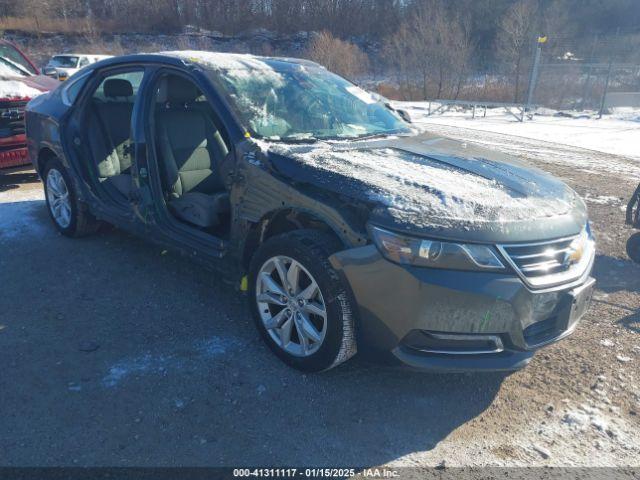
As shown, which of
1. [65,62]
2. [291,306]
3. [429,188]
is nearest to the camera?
[429,188]

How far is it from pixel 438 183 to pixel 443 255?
1.72 ft

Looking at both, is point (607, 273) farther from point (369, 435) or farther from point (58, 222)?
point (58, 222)

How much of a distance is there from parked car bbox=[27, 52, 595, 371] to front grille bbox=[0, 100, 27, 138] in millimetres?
2904

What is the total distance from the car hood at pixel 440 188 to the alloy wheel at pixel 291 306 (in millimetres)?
523

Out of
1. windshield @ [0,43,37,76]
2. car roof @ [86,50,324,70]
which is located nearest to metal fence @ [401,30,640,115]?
windshield @ [0,43,37,76]

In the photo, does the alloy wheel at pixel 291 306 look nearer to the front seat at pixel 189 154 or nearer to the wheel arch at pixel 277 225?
the wheel arch at pixel 277 225

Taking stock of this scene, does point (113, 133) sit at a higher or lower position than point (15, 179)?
higher

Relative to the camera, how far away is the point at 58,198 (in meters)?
5.10

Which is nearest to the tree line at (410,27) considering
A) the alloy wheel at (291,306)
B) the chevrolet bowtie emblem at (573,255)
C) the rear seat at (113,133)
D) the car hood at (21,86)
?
the car hood at (21,86)

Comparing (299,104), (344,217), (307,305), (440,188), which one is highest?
(299,104)

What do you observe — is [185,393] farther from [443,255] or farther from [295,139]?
[295,139]

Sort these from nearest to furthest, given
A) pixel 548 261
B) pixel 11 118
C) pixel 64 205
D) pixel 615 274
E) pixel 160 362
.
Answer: pixel 548 261 < pixel 160 362 < pixel 615 274 < pixel 64 205 < pixel 11 118

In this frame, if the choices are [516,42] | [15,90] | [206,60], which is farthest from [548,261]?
[516,42]

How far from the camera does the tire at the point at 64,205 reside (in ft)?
15.8
